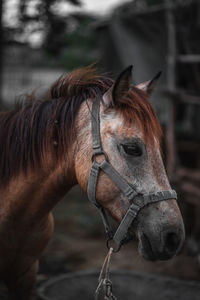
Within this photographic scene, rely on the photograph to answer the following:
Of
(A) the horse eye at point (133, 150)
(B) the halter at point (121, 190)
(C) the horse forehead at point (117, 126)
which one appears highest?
(C) the horse forehead at point (117, 126)

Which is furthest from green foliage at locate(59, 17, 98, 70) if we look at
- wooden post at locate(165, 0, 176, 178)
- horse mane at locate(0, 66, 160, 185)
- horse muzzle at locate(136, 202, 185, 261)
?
horse muzzle at locate(136, 202, 185, 261)

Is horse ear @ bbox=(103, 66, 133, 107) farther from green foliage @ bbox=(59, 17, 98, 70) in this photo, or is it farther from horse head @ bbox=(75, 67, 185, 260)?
green foliage @ bbox=(59, 17, 98, 70)

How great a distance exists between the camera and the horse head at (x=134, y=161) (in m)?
1.62

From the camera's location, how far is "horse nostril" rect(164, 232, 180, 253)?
161 centimetres

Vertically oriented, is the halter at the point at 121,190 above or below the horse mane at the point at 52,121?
below

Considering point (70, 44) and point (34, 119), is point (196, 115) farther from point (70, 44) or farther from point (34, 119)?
point (34, 119)

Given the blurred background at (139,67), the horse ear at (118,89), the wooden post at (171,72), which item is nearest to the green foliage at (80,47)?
the blurred background at (139,67)

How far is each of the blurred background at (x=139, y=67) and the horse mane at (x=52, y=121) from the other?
60.2 inches

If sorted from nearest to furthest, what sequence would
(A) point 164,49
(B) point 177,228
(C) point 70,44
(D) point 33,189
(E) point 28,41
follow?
(B) point 177,228, (D) point 33,189, (A) point 164,49, (E) point 28,41, (C) point 70,44

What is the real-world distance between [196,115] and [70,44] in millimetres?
3628

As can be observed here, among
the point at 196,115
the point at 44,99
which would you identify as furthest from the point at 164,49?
the point at 44,99

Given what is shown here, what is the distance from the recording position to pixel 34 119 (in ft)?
6.73

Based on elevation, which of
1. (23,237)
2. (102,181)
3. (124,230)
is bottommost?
(23,237)

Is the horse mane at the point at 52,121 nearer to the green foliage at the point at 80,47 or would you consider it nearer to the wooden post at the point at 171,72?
the wooden post at the point at 171,72
